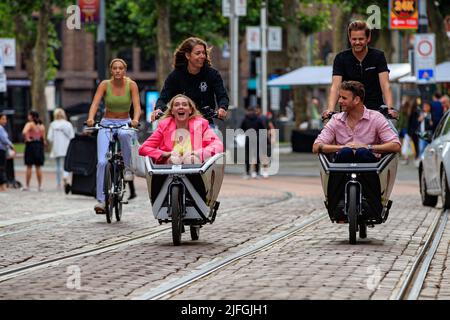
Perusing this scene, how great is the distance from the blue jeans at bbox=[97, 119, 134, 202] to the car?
A: 4601 mm

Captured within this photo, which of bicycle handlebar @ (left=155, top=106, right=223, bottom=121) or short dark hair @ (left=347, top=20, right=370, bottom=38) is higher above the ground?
short dark hair @ (left=347, top=20, right=370, bottom=38)

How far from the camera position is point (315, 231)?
14.0 m

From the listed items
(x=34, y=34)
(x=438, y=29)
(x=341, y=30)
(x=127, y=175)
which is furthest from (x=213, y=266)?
(x=34, y=34)

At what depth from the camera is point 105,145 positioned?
620 inches

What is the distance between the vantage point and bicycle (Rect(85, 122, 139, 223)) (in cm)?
1537

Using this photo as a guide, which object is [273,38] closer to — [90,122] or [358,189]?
[90,122]

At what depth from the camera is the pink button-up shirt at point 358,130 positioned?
12.2m

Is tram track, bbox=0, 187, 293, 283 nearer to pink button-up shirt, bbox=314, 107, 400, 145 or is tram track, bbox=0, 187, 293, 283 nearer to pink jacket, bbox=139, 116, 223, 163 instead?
pink jacket, bbox=139, 116, 223, 163

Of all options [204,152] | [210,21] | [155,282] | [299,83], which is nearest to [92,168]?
[204,152]

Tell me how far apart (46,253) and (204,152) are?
1.66 m

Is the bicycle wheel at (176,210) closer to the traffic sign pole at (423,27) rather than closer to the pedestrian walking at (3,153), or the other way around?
the pedestrian walking at (3,153)

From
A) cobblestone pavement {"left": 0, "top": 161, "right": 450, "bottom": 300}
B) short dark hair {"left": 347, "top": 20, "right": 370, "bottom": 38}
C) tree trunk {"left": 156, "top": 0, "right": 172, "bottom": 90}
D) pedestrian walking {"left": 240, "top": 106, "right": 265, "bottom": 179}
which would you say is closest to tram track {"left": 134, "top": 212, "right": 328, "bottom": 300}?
cobblestone pavement {"left": 0, "top": 161, "right": 450, "bottom": 300}

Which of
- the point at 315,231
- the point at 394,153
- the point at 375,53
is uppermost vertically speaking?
the point at 375,53
